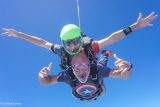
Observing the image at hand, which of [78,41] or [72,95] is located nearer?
[78,41]

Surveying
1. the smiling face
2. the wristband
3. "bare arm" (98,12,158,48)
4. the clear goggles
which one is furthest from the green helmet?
the wristband

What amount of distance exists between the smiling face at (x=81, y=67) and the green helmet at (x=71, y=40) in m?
0.21

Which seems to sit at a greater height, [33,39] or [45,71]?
[33,39]

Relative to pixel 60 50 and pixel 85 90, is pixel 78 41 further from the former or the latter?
pixel 85 90

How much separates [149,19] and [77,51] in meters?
1.92

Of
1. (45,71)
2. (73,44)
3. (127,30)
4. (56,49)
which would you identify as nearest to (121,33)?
(127,30)

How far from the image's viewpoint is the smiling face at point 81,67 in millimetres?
9539

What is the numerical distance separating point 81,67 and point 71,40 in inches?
28.7

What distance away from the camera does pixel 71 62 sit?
31.4 feet

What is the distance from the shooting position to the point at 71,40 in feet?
30.8

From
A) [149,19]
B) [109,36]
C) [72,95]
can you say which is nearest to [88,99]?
[72,95]

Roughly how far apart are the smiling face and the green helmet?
8.4 inches

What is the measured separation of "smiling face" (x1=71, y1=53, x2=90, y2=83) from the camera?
9.54 metres

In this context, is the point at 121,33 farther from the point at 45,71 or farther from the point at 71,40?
the point at 45,71
